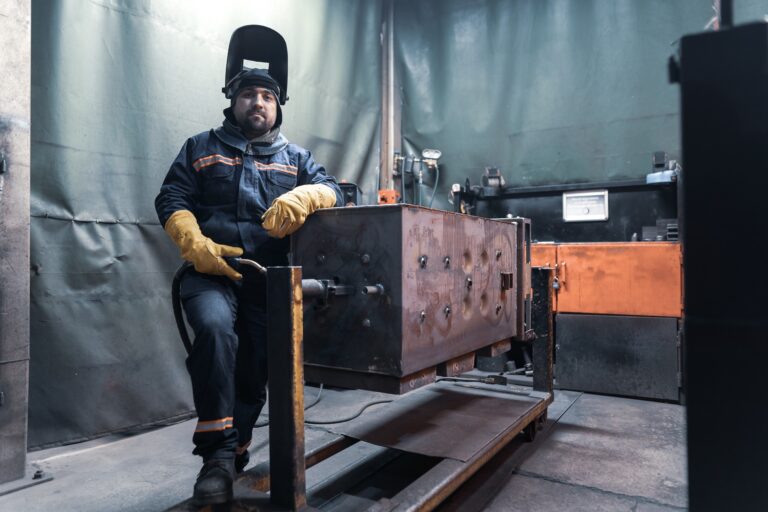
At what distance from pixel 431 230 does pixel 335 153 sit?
8.78 feet

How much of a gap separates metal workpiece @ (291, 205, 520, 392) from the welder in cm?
16

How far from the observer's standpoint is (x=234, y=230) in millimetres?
1788

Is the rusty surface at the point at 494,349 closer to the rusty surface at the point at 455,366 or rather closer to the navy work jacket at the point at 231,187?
the rusty surface at the point at 455,366

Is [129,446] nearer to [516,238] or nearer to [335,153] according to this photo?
[516,238]

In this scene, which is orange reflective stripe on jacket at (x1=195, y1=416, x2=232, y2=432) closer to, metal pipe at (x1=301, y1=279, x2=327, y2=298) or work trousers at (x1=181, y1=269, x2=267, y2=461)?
work trousers at (x1=181, y1=269, x2=267, y2=461)

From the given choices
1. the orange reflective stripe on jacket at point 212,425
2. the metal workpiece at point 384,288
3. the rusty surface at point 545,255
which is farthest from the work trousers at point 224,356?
the rusty surface at point 545,255

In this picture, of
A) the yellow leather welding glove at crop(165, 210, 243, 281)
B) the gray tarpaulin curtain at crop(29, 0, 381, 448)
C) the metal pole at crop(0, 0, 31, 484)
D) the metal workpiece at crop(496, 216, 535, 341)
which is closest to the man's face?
the yellow leather welding glove at crop(165, 210, 243, 281)

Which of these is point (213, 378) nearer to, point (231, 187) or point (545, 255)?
point (231, 187)

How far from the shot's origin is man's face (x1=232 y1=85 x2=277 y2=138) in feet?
6.28

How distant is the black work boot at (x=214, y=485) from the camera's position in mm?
1344

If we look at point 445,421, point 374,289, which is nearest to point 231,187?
point 374,289

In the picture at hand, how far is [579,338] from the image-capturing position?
3.46 metres

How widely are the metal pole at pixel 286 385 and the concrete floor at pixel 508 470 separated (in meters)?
0.71

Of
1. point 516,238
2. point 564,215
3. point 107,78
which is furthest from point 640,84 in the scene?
point 107,78
